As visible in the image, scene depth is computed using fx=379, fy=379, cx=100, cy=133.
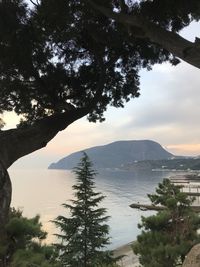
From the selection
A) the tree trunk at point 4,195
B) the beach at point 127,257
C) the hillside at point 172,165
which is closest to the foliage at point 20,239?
the tree trunk at point 4,195

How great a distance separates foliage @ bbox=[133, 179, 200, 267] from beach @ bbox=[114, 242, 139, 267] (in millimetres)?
12486

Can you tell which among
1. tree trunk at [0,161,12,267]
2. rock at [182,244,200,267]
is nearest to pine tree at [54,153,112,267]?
rock at [182,244,200,267]

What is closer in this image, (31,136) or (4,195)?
(4,195)

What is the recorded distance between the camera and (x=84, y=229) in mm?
15086

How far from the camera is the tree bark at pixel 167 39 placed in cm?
432

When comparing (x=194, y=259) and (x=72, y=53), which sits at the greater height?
(x=72, y=53)

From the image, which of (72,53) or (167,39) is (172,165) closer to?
(72,53)

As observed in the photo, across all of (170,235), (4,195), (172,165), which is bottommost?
(170,235)

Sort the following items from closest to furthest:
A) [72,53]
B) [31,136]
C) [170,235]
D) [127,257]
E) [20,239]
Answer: [20,239], [31,136], [72,53], [170,235], [127,257]

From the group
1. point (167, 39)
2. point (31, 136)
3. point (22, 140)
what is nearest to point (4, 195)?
point (22, 140)

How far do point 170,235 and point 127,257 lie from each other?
1678cm

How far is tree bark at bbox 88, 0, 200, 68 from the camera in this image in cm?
432

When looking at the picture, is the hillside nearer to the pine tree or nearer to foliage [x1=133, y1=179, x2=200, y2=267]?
the pine tree

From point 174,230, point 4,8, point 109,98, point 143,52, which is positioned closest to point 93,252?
point 174,230
